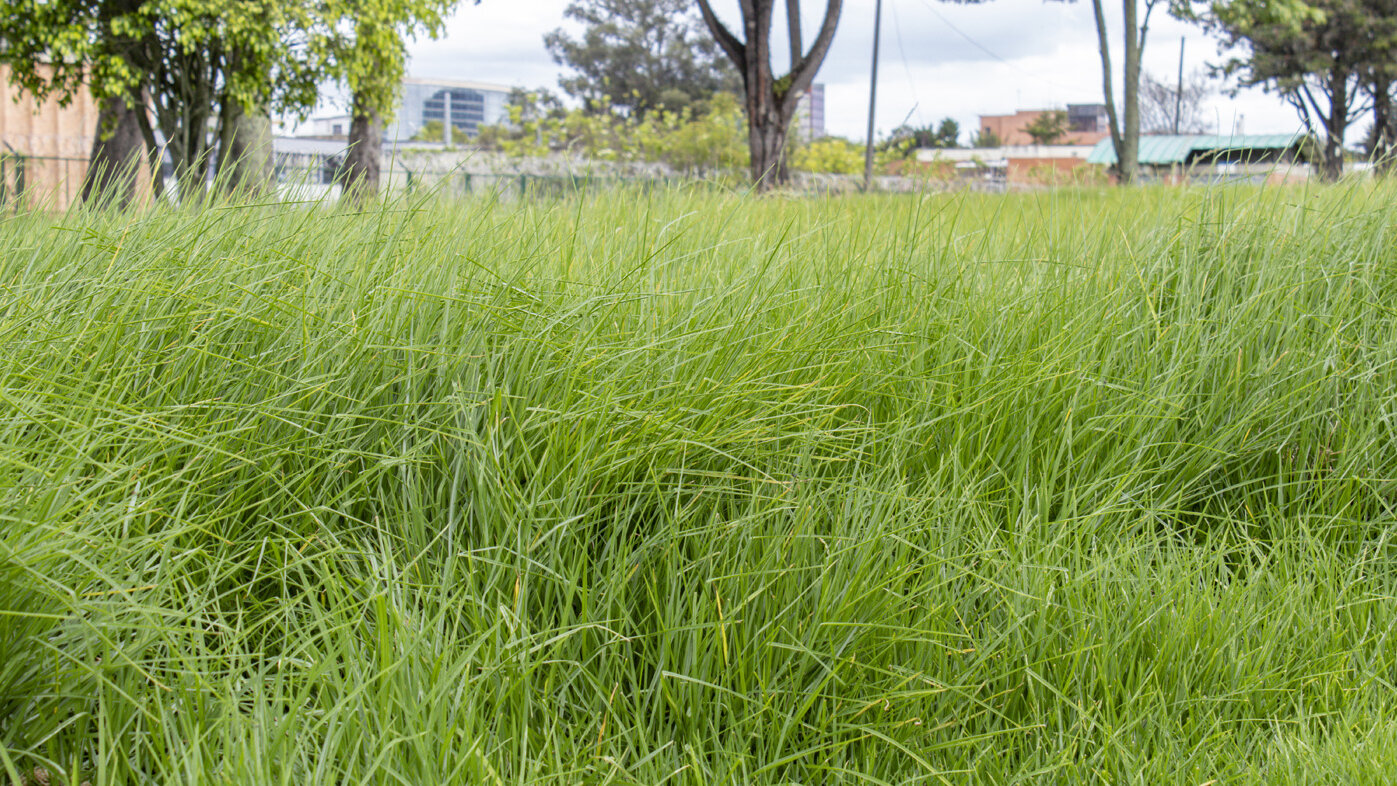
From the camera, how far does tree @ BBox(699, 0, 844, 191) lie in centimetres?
1022

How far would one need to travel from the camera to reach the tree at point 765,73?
33.5 ft

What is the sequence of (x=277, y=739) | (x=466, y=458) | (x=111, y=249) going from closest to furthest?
(x=277, y=739) → (x=466, y=458) → (x=111, y=249)

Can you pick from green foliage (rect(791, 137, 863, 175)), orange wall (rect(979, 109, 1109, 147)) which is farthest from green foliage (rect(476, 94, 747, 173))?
orange wall (rect(979, 109, 1109, 147))

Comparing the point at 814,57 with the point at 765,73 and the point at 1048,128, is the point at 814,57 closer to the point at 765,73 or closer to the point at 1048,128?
the point at 765,73

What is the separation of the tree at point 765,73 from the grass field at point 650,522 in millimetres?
8461

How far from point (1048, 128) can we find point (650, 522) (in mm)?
76088

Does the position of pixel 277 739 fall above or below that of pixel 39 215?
below

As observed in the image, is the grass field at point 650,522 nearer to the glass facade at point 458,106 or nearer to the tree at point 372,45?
the tree at point 372,45

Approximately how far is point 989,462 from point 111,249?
1773 mm

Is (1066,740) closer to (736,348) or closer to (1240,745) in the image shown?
(1240,745)

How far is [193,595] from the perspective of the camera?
1230 mm

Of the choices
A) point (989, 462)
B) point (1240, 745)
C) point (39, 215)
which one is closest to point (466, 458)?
point (989, 462)

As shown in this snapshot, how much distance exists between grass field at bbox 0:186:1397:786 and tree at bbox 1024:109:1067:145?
7248 cm

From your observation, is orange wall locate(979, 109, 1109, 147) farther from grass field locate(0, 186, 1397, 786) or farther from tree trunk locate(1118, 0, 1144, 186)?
grass field locate(0, 186, 1397, 786)
